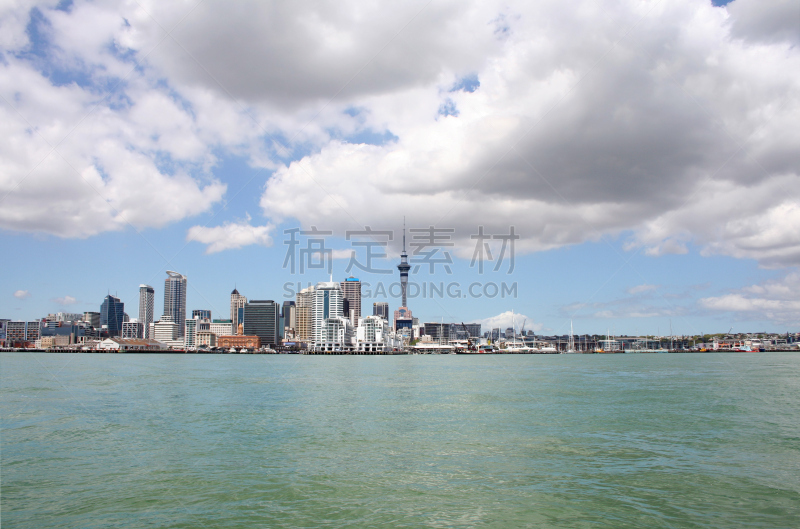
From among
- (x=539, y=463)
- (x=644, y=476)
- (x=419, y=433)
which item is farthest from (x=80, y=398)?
(x=644, y=476)

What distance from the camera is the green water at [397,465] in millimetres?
11000

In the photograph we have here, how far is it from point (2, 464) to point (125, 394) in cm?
2061

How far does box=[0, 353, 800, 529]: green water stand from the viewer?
36.1 feet

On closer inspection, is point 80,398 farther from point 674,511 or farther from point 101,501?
point 674,511

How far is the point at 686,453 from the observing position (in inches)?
659

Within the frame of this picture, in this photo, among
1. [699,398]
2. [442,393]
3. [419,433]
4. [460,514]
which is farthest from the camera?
[442,393]

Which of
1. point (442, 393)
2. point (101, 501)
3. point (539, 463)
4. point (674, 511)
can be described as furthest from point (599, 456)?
point (442, 393)

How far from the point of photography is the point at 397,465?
15.0 m

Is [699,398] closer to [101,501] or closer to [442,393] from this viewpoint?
[442,393]

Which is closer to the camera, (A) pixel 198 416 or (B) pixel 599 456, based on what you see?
(B) pixel 599 456

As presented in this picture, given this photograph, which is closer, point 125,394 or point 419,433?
point 419,433

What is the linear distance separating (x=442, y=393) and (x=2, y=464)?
26573 millimetres

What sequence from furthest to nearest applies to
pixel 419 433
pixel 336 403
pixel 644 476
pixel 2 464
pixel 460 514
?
pixel 336 403, pixel 419 433, pixel 2 464, pixel 644 476, pixel 460 514

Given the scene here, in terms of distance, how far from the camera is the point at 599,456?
53.2 ft
